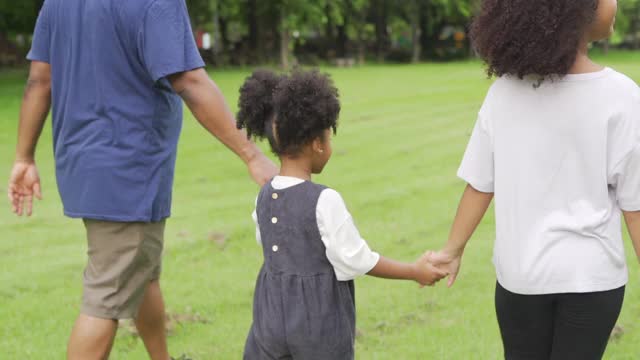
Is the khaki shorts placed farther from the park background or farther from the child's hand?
the park background

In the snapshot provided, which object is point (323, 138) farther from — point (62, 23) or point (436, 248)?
point (436, 248)

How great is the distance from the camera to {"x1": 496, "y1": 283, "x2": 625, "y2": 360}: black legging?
9.82 feet

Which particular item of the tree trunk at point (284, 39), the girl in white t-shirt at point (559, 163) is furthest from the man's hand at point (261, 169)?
the tree trunk at point (284, 39)

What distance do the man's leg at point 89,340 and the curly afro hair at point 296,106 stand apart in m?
1.06

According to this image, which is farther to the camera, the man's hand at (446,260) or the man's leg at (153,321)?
the man's leg at (153,321)

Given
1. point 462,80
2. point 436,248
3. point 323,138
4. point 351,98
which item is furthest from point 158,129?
point 462,80

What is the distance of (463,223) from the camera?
332cm

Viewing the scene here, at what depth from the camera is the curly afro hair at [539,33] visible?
286 centimetres

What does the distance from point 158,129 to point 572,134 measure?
1586 mm

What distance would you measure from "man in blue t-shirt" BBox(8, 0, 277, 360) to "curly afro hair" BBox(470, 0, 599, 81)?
1.03 meters

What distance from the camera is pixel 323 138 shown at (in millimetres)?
3189

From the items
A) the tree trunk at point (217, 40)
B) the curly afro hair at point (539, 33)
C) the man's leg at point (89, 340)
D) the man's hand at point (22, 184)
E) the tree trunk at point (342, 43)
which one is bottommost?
the tree trunk at point (342, 43)

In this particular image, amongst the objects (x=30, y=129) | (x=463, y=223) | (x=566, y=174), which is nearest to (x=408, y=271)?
(x=463, y=223)

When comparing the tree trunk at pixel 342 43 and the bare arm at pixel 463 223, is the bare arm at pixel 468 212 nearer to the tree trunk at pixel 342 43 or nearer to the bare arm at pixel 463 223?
the bare arm at pixel 463 223
